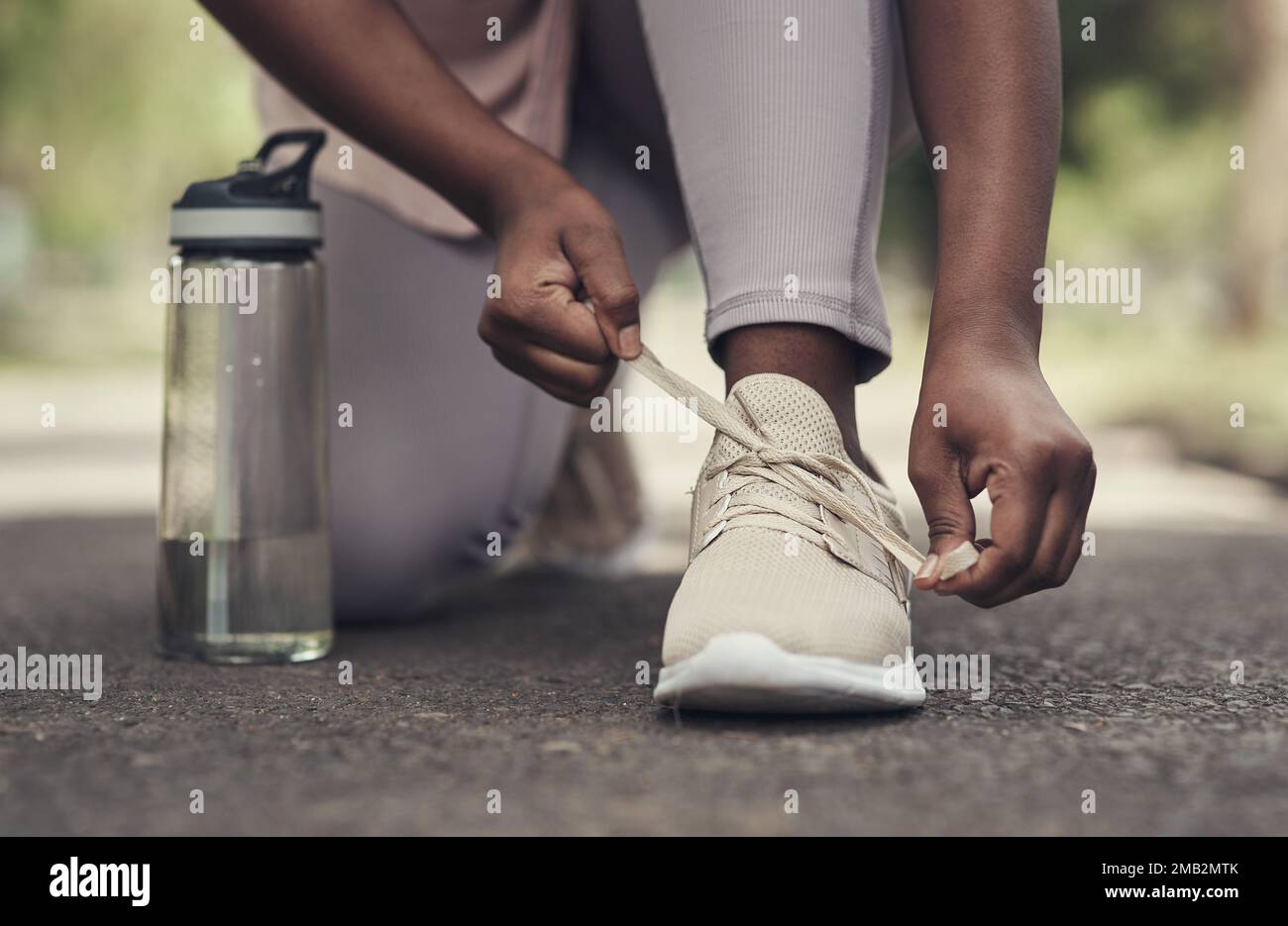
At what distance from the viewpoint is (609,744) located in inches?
50.6

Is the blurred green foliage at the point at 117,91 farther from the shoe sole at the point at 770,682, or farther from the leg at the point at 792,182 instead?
the shoe sole at the point at 770,682

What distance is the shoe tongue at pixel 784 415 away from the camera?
1.45m

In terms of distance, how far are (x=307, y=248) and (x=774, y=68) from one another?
23.8 inches

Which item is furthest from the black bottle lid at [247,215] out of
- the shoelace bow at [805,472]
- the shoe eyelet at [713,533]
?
the shoe eyelet at [713,533]

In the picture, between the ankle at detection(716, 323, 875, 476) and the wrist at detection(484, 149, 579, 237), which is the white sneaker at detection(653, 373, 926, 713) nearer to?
the ankle at detection(716, 323, 875, 476)

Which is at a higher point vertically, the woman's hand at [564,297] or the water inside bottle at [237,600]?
the woman's hand at [564,297]

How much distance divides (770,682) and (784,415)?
0.29 meters

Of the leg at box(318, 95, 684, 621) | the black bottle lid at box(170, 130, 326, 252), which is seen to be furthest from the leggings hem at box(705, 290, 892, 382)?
the leg at box(318, 95, 684, 621)

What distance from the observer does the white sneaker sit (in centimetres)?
129

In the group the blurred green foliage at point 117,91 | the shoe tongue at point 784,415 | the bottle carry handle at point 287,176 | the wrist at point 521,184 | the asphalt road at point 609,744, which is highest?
the blurred green foliage at point 117,91

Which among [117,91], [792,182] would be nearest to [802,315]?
[792,182]

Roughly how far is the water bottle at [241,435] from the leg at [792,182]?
501 mm

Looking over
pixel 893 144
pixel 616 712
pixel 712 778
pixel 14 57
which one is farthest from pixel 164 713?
pixel 14 57

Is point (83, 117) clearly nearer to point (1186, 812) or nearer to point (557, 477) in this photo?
point (557, 477)
